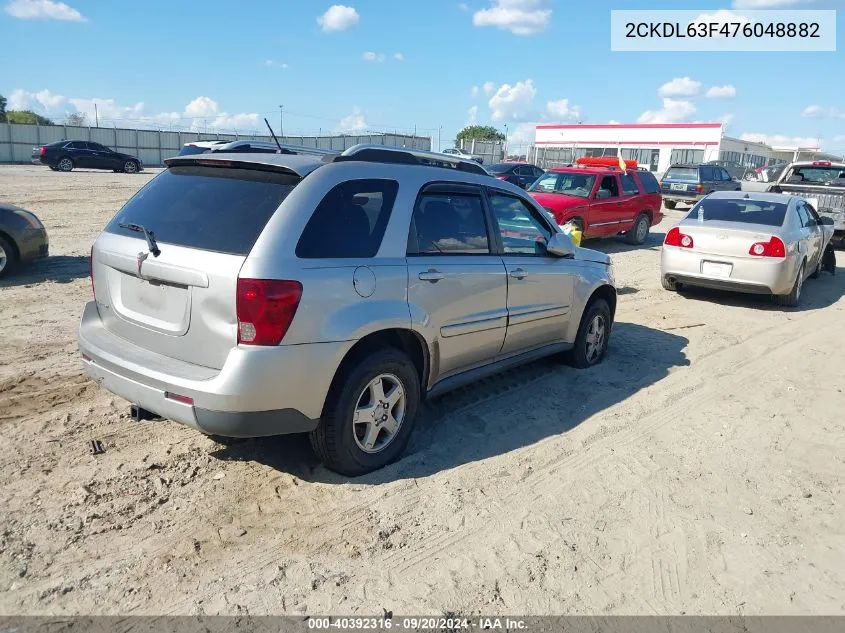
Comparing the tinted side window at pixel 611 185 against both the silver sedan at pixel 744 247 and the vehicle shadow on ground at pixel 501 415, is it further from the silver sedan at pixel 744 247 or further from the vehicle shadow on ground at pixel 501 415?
the vehicle shadow on ground at pixel 501 415

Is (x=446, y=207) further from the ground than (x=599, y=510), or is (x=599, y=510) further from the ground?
(x=446, y=207)

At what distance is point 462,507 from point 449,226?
181 cm

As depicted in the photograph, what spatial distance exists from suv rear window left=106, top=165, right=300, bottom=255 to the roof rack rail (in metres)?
0.51

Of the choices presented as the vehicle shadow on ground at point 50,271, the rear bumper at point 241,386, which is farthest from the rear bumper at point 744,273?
the vehicle shadow on ground at point 50,271

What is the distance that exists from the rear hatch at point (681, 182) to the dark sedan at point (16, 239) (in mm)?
21209

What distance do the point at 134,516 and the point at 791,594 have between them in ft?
10.7

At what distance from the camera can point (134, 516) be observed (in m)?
3.43

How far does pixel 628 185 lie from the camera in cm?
1539

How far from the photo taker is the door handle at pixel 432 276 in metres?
4.02

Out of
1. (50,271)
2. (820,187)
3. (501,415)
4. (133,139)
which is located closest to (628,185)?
(820,187)

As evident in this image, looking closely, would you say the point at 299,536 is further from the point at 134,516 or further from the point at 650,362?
the point at 650,362

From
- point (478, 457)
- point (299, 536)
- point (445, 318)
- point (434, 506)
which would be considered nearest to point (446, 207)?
point (445, 318)

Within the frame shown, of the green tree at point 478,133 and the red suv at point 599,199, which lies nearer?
the red suv at point 599,199

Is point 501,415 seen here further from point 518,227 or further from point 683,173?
point 683,173
